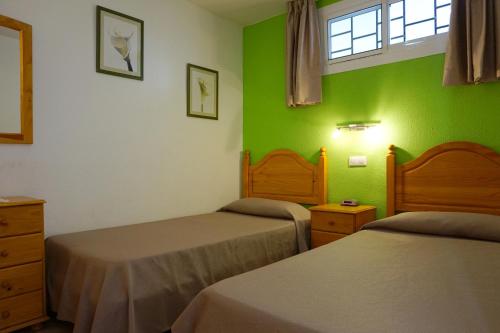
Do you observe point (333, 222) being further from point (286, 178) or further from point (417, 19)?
point (417, 19)

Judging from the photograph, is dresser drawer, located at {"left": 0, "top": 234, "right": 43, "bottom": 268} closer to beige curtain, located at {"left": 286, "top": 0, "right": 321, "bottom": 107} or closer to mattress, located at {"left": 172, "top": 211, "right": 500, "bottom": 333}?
mattress, located at {"left": 172, "top": 211, "right": 500, "bottom": 333}

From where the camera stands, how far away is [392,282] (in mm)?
1393

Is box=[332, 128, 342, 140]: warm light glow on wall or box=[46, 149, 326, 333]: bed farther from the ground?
box=[332, 128, 342, 140]: warm light glow on wall

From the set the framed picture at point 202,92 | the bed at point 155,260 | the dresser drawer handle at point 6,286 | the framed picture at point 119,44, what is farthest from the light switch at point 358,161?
the dresser drawer handle at point 6,286

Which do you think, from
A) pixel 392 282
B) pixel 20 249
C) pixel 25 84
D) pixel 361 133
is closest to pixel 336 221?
pixel 361 133

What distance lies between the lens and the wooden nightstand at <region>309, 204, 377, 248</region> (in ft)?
8.76

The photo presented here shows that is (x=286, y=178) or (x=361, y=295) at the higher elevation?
(x=286, y=178)

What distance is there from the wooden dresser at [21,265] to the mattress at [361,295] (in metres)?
1.17

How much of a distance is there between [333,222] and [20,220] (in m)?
2.12

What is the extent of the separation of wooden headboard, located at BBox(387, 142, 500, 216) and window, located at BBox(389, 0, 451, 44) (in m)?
0.92

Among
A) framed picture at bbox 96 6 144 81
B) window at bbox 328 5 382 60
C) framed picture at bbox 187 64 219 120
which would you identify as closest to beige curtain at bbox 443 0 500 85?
window at bbox 328 5 382 60

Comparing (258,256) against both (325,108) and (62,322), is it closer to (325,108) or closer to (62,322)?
(62,322)

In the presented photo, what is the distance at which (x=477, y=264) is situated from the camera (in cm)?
161

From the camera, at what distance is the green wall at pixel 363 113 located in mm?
2578
